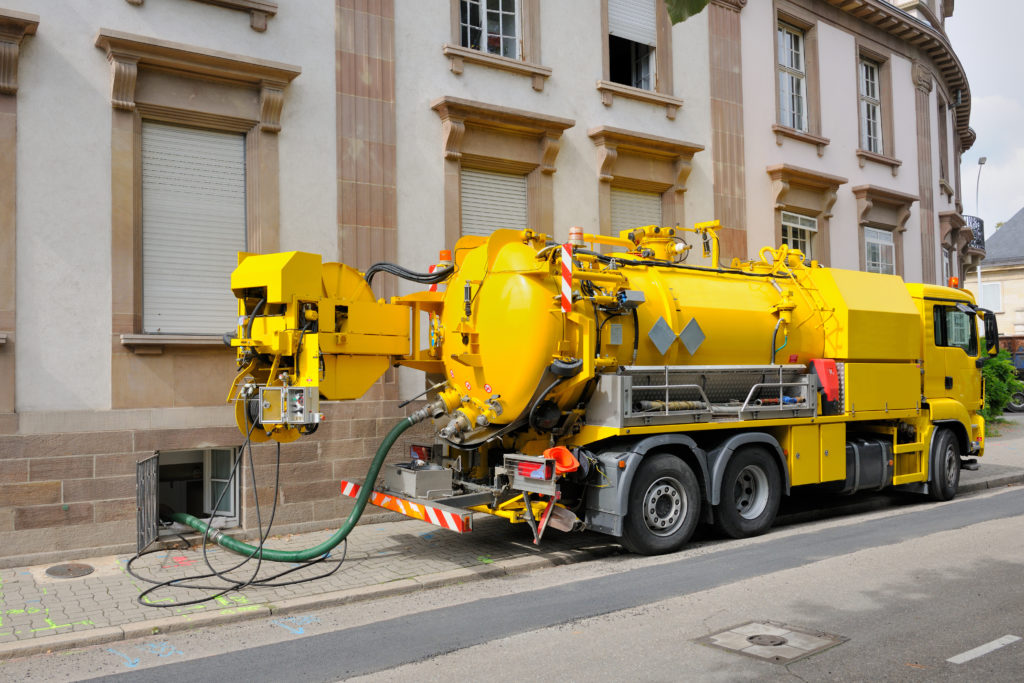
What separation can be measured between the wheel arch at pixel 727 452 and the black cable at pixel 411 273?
323cm

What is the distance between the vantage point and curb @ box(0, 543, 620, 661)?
5801mm

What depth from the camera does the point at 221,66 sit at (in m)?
9.41

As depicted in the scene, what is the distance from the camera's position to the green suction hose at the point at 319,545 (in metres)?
7.70

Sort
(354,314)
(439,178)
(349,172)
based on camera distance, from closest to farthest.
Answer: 1. (354,314)
2. (349,172)
3. (439,178)

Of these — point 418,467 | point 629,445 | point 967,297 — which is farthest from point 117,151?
point 967,297

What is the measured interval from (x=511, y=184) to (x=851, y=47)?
9.82m

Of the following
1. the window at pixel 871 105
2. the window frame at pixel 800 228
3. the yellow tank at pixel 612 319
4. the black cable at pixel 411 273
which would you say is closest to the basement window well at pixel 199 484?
the black cable at pixel 411 273

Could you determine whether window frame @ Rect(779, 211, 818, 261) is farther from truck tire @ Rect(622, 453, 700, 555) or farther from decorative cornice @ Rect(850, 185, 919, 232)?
truck tire @ Rect(622, 453, 700, 555)

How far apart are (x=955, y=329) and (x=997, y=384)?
11.1m

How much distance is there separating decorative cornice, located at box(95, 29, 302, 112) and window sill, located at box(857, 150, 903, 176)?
12453 mm

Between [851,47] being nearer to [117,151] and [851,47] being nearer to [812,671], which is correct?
[117,151]

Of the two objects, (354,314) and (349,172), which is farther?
(349,172)

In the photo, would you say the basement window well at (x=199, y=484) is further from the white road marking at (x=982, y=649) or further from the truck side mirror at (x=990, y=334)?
the truck side mirror at (x=990, y=334)

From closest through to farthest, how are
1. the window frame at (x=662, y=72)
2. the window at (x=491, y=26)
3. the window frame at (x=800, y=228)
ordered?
the window at (x=491, y=26), the window frame at (x=662, y=72), the window frame at (x=800, y=228)
